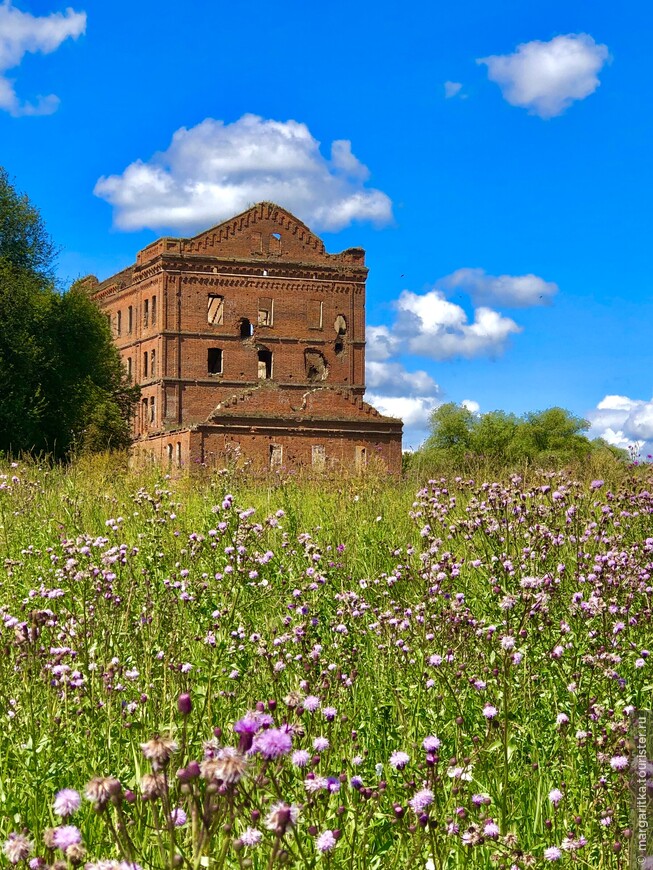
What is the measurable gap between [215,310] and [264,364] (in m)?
3.98

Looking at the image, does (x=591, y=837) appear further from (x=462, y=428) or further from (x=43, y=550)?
(x=462, y=428)

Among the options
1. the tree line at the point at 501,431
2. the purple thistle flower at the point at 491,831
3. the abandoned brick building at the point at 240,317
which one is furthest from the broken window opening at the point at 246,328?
the purple thistle flower at the point at 491,831

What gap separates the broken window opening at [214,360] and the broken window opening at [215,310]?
1.46m

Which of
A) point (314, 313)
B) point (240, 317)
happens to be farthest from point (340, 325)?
point (240, 317)

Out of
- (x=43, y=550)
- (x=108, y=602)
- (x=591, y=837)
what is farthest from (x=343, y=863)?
(x=43, y=550)

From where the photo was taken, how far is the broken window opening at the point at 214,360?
54.5 meters

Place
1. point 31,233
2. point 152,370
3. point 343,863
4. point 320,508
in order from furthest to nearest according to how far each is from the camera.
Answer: point 152,370, point 31,233, point 320,508, point 343,863

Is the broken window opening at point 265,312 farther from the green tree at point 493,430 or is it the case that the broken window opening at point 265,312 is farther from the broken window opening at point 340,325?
the green tree at point 493,430

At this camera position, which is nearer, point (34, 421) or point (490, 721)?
point (490, 721)

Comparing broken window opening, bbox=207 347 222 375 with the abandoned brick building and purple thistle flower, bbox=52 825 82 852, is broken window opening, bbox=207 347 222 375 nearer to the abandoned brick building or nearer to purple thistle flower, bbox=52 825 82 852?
the abandoned brick building

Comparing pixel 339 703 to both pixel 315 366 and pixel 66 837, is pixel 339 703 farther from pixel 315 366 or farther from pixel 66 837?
pixel 315 366

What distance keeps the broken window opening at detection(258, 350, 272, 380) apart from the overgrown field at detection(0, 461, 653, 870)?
47.0m

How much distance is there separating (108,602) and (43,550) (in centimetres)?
382

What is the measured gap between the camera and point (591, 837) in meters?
3.64
